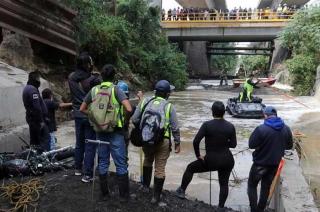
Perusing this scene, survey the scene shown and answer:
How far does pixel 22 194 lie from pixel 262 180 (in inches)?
117

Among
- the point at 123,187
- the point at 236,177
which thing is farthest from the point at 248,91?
the point at 123,187

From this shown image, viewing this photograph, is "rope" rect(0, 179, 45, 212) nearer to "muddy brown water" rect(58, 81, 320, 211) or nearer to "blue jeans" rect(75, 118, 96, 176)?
"blue jeans" rect(75, 118, 96, 176)

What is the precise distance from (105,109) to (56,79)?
869 cm

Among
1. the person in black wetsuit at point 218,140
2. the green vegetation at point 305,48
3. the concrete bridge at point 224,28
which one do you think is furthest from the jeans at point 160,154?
the concrete bridge at point 224,28

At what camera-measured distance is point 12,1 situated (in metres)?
11.4

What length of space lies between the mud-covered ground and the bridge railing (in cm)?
3585

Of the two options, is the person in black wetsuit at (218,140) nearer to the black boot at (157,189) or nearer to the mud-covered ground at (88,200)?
the mud-covered ground at (88,200)

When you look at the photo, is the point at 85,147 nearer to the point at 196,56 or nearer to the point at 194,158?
the point at 194,158

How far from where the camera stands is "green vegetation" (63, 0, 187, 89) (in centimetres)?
1528

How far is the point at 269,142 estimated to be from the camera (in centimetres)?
556

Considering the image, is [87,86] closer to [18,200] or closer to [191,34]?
[18,200]

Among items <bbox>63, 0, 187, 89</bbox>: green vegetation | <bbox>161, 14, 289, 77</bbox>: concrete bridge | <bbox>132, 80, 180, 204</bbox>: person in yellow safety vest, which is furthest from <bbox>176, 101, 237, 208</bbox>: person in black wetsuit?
<bbox>161, 14, 289, 77</bbox>: concrete bridge

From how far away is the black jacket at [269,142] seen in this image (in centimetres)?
556

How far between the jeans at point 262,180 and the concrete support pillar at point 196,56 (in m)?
46.4
